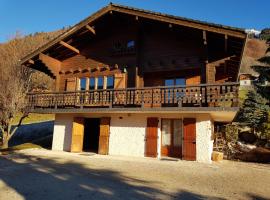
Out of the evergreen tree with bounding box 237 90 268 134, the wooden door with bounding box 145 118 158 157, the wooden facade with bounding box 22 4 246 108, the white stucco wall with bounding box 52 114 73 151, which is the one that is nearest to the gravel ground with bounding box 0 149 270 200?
the wooden door with bounding box 145 118 158 157

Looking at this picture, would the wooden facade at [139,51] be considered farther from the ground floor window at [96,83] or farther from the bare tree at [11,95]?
the bare tree at [11,95]

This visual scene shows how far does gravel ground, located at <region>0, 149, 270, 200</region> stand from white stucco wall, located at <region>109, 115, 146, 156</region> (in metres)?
2.23

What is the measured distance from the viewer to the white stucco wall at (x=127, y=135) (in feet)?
52.3

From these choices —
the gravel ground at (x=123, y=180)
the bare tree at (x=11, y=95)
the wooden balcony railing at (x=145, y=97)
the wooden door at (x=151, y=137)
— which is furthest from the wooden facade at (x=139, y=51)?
the gravel ground at (x=123, y=180)

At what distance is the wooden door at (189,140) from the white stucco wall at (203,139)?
210 millimetres

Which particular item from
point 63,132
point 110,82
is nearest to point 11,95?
point 63,132

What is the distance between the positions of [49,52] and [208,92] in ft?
38.4

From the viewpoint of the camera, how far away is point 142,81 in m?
17.0

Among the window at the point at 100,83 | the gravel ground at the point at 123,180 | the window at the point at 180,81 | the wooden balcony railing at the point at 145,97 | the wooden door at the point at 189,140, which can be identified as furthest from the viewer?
the window at the point at 100,83

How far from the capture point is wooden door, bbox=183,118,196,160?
48.0 ft

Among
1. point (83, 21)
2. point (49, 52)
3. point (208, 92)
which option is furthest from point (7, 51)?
point (208, 92)

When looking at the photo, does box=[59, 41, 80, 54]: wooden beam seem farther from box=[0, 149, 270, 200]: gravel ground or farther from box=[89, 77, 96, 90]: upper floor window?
box=[0, 149, 270, 200]: gravel ground

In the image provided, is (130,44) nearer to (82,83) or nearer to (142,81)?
(142,81)

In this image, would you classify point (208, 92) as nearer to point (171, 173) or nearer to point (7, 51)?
point (171, 173)
